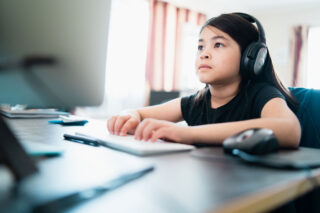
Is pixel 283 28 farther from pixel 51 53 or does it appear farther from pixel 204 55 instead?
pixel 51 53

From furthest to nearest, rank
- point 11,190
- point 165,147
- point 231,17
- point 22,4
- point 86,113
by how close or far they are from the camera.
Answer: point 86,113, point 231,17, point 165,147, point 22,4, point 11,190

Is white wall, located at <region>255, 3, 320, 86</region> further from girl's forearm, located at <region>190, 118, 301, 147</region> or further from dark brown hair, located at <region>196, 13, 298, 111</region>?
girl's forearm, located at <region>190, 118, 301, 147</region>

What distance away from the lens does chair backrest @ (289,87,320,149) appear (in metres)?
0.90

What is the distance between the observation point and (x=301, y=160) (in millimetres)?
468

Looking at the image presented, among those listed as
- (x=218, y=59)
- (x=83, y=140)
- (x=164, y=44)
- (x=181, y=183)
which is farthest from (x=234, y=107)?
(x=164, y=44)

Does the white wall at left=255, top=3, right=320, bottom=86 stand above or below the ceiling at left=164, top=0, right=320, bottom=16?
below

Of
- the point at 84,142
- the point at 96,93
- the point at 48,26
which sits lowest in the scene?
the point at 84,142

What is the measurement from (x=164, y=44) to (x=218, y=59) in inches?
120

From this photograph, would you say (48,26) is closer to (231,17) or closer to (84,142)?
(84,142)

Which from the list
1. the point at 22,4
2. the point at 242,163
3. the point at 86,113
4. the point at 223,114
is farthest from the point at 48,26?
the point at 86,113

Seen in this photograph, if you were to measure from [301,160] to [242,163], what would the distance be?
111 mm

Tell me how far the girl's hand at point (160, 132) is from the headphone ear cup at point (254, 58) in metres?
0.44

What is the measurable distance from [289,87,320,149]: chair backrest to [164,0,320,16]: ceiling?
11.1ft

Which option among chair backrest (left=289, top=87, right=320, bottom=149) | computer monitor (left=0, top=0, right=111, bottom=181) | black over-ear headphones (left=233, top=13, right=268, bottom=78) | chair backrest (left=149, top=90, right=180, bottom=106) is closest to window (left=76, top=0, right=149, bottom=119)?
chair backrest (left=149, top=90, right=180, bottom=106)
